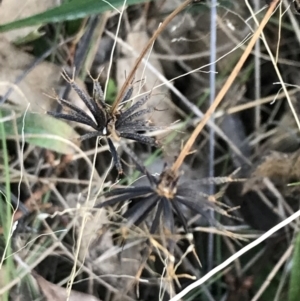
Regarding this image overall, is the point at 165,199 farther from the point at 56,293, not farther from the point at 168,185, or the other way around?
the point at 56,293

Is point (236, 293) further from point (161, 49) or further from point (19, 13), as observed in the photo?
point (19, 13)

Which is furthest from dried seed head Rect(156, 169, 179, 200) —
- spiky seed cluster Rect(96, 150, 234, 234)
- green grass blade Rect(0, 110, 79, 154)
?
green grass blade Rect(0, 110, 79, 154)

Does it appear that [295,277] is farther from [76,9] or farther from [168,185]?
[76,9]

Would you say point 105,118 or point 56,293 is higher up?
point 105,118

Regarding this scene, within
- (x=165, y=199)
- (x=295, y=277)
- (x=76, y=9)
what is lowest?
(x=295, y=277)

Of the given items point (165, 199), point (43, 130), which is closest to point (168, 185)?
point (165, 199)

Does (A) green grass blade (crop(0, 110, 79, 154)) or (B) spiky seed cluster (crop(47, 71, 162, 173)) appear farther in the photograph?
(A) green grass blade (crop(0, 110, 79, 154))

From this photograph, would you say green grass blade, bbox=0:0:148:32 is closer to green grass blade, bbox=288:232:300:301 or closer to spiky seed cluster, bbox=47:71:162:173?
spiky seed cluster, bbox=47:71:162:173

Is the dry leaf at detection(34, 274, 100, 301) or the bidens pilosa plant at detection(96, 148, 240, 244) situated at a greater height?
the bidens pilosa plant at detection(96, 148, 240, 244)
